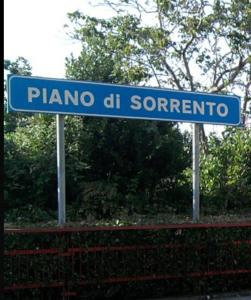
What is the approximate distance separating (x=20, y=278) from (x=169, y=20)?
1367 centimetres

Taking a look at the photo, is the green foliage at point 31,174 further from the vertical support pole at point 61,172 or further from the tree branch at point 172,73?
the tree branch at point 172,73

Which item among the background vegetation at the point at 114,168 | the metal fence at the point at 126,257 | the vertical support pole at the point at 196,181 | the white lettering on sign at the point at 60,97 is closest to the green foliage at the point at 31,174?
the background vegetation at the point at 114,168

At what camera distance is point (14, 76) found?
6484 mm

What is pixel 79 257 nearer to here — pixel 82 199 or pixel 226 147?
pixel 82 199

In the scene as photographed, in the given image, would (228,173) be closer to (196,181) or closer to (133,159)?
(133,159)

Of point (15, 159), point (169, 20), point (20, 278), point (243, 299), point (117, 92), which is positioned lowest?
point (243, 299)

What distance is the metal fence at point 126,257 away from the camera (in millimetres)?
6352

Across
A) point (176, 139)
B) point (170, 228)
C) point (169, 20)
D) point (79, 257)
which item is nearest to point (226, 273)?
point (170, 228)

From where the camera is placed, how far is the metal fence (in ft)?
20.8

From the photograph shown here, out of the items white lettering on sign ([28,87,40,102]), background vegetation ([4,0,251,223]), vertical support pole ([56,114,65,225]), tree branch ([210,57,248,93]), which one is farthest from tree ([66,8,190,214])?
tree branch ([210,57,248,93])

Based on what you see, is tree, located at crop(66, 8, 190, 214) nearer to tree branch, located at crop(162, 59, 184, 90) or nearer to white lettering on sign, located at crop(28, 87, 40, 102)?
white lettering on sign, located at crop(28, 87, 40, 102)

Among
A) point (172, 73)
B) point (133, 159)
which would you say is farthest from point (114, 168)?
point (172, 73)

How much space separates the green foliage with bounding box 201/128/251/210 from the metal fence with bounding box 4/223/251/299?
2.75 m

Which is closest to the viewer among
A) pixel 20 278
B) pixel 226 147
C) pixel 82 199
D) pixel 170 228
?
pixel 20 278
